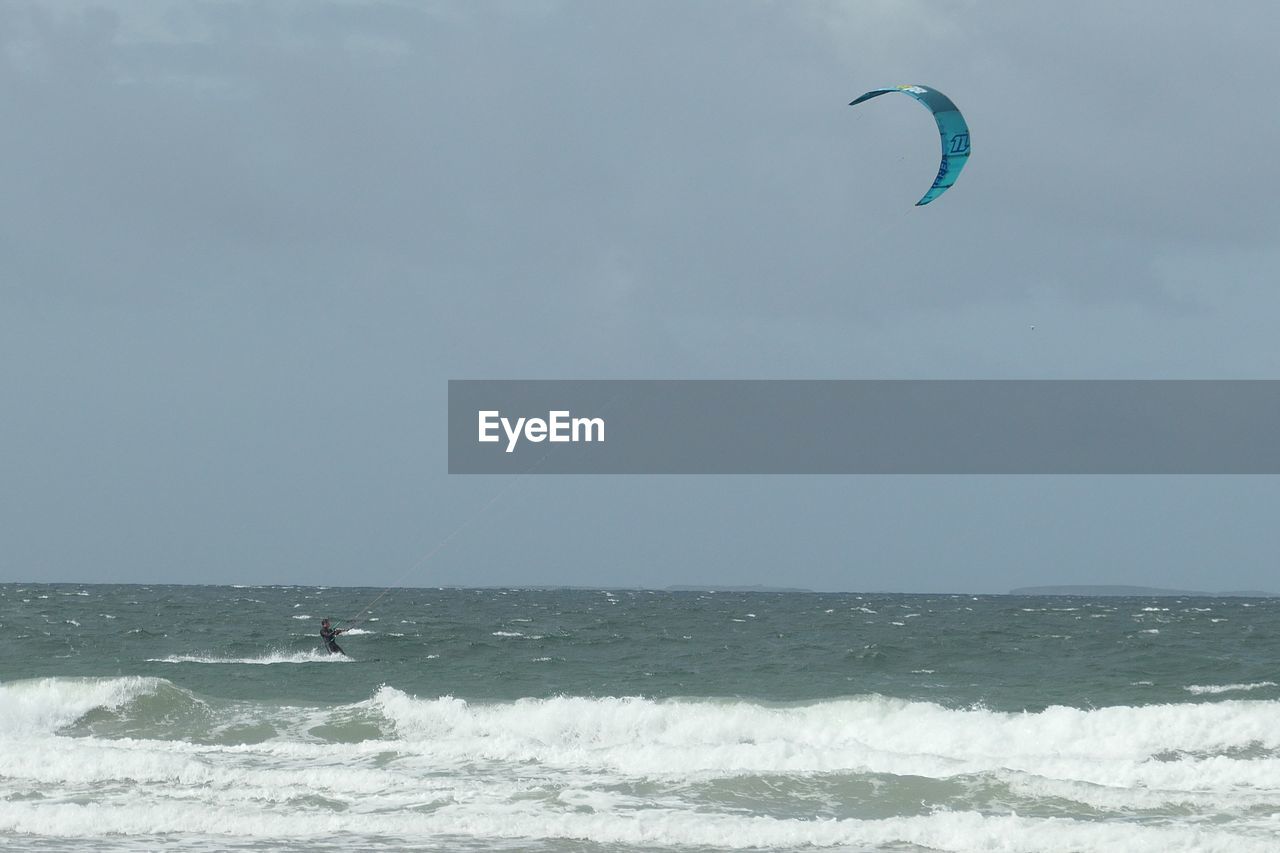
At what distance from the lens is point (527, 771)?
54.7 feet

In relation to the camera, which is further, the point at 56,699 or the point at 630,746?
the point at 56,699

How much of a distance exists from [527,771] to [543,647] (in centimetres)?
1821

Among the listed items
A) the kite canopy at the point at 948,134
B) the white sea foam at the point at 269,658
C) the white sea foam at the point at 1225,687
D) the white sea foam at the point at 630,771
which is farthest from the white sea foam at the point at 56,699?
the white sea foam at the point at 1225,687

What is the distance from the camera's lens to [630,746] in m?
17.6

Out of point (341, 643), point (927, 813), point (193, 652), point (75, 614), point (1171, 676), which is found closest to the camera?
point (927, 813)

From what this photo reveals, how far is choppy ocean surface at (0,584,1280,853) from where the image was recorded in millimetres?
13750

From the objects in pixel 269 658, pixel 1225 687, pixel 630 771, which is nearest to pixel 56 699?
pixel 269 658

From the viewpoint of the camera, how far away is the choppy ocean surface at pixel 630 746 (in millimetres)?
13750

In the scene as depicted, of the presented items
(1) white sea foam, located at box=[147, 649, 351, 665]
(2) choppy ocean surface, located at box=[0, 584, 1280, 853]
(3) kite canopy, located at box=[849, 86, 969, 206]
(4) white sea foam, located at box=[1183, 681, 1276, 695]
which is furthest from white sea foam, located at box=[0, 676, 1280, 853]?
(3) kite canopy, located at box=[849, 86, 969, 206]

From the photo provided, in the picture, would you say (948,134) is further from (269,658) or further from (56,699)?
(269,658)

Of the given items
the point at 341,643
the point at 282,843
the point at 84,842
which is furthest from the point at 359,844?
the point at 341,643

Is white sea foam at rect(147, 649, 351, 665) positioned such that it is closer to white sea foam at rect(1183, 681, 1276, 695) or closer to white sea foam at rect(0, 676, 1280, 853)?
white sea foam at rect(0, 676, 1280, 853)

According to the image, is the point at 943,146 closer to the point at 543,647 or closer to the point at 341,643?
the point at 543,647

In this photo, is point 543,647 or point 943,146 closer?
point 943,146
